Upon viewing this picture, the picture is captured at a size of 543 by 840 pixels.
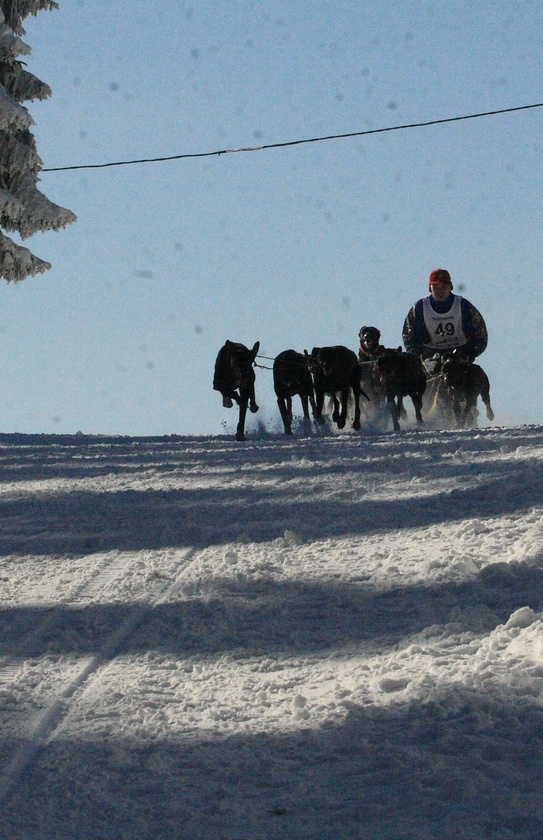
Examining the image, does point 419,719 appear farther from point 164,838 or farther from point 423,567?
point 423,567

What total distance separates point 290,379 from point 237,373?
0.87 meters

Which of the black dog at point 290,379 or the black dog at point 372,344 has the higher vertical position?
the black dog at point 372,344

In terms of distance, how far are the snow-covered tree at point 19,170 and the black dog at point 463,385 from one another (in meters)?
8.70

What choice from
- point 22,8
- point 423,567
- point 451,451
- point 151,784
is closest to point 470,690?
point 151,784

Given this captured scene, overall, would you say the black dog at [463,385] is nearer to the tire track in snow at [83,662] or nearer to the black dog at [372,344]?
the black dog at [372,344]

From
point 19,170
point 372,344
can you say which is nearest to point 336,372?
point 372,344

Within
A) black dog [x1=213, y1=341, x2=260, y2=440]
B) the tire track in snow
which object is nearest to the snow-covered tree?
black dog [x1=213, y1=341, x2=260, y2=440]

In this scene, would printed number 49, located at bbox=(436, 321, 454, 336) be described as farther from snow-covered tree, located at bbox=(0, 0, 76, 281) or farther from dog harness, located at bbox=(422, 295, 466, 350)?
snow-covered tree, located at bbox=(0, 0, 76, 281)

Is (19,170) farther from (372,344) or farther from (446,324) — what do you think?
(446,324)

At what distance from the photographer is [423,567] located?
6348 mm

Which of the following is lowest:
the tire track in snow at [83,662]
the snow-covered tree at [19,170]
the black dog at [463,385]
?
the tire track in snow at [83,662]

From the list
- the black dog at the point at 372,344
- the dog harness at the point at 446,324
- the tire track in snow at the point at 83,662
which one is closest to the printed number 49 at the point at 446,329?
the dog harness at the point at 446,324

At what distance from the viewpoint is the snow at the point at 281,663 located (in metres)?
3.38

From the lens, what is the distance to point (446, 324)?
59.3 ft
